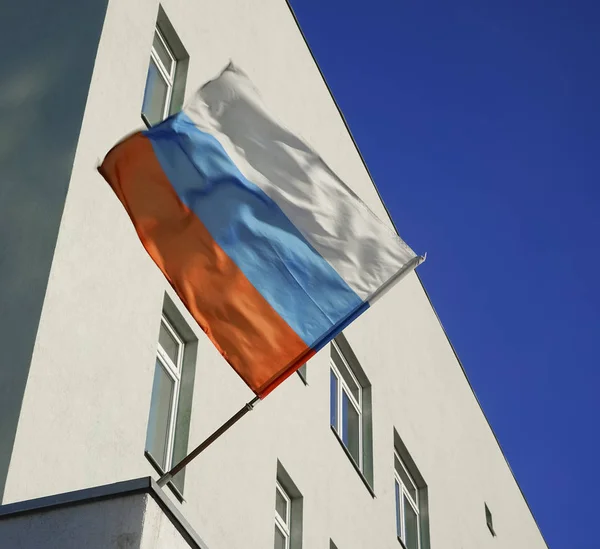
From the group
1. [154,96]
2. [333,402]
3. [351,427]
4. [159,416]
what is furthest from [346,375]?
[159,416]

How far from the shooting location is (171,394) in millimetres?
10688

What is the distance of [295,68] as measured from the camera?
1600 cm

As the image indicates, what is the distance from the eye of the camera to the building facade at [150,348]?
8.62 m

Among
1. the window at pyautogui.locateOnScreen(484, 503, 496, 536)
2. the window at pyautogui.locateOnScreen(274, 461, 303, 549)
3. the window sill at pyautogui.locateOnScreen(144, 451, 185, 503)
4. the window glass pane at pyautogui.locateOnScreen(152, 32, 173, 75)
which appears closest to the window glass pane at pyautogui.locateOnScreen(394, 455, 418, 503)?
the window at pyautogui.locateOnScreen(484, 503, 496, 536)

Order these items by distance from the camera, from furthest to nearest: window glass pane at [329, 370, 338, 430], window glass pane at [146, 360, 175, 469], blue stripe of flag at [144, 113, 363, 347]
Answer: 1. window glass pane at [329, 370, 338, 430]
2. window glass pane at [146, 360, 175, 469]
3. blue stripe of flag at [144, 113, 363, 347]

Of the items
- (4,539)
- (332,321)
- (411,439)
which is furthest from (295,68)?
(4,539)

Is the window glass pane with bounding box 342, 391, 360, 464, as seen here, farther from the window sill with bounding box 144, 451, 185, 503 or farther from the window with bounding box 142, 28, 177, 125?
the window sill with bounding box 144, 451, 185, 503

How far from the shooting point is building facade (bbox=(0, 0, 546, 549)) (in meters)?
8.62

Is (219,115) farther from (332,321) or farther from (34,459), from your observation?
(34,459)

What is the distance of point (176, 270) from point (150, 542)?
7.20 feet

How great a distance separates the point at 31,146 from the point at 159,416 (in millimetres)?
2366

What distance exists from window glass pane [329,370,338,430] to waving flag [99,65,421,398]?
5.96 metres

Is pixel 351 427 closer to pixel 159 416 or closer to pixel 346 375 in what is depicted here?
pixel 346 375

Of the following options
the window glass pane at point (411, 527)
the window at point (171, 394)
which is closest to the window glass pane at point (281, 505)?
the window at point (171, 394)
